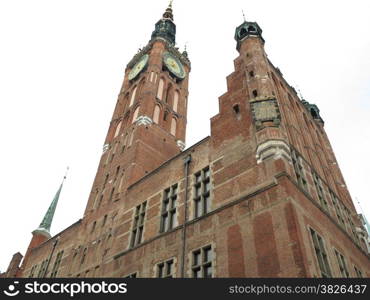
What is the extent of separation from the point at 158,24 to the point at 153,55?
15.3 metres

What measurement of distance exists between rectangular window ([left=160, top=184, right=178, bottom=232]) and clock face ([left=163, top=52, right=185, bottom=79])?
24398mm

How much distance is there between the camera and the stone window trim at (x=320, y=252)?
44.0ft

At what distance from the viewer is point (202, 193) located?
747 inches

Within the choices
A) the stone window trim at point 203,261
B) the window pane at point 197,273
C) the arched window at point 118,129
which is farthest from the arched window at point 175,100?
the window pane at point 197,273

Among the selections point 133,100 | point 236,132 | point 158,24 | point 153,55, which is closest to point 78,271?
point 236,132

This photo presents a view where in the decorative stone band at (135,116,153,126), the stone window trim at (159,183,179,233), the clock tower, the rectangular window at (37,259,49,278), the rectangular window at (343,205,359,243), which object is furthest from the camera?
the decorative stone band at (135,116,153,126)

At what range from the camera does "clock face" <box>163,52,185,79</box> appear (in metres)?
42.6

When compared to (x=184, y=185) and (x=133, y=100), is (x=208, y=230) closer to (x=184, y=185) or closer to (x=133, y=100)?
(x=184, y=185)

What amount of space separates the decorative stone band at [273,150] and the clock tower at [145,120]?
499 inches

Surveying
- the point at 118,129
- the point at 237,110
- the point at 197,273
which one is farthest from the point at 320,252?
the point at 118,129

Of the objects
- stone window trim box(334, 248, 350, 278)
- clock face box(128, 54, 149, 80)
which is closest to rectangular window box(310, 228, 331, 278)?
stone window trim box(334, 248, 350, 278)

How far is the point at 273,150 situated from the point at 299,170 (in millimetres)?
2750

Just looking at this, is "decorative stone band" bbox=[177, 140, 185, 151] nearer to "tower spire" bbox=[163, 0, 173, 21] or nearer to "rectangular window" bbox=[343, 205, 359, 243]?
"rectangular window" bbox=[343, 205, 359, 243]

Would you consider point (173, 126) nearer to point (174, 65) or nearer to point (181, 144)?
point (181, 144)
